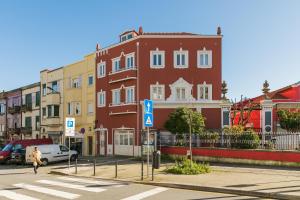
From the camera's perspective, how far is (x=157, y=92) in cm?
3862

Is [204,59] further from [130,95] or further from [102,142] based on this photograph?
[102,142]

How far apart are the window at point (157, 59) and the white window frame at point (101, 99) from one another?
289 inches

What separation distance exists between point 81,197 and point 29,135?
4839cm

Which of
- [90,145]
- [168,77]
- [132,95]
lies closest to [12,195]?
[168,77]

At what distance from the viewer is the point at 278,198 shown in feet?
47.4

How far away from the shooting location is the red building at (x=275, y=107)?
123 feet

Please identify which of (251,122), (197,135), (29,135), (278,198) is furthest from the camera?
(29,135)

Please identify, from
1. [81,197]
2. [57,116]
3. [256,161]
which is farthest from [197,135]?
[57,116]

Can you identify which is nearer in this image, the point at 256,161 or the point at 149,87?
the point at 256,161

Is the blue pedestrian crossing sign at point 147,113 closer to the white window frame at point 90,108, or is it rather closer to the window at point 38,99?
the white window frame at point 90,108

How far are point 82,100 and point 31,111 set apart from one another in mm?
15282

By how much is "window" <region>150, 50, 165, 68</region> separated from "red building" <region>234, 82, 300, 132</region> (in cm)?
883

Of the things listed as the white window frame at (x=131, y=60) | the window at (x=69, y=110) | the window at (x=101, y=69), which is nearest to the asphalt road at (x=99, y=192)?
the white window frame at (x=131, y=60)

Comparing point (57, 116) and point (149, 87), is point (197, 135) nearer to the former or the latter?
point (149, 87)
